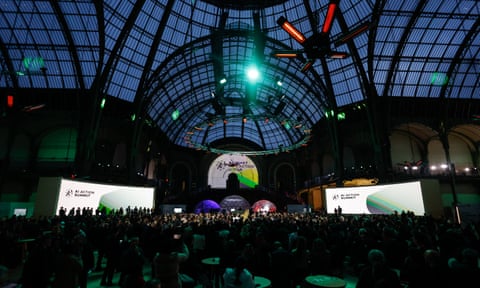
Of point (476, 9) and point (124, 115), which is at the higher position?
point (476, 9)

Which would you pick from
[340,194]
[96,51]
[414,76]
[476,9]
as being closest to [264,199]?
[340,194]

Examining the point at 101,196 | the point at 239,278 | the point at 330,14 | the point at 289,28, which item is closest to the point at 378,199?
the point at 330,14

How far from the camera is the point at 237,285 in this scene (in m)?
4.44

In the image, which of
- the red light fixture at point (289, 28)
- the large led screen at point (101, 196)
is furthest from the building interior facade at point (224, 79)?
the red light fixture at point (289, 28)

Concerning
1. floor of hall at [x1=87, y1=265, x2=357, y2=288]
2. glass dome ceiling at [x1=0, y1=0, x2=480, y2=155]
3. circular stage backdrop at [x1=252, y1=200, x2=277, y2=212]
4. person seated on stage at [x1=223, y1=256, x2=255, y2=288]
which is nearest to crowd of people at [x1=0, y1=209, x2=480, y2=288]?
person seated on stage at [x1=223, y1=256, x2=255, y2=288]

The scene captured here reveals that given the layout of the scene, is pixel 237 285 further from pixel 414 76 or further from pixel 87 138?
pixel 414 76

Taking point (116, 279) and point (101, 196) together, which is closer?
point (116, 279)

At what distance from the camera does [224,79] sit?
26.1 meters

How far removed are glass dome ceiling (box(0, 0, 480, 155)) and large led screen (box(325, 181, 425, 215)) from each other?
8209 mm

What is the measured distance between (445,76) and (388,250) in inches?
1327

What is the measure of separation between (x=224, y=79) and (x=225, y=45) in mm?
12243

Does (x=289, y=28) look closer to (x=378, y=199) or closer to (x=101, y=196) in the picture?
(x=378, y=199)

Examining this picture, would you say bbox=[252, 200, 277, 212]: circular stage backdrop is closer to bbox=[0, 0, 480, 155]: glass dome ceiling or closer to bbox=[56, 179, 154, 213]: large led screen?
bbox=[0, 0, 480, 155]: glass dome ceiling

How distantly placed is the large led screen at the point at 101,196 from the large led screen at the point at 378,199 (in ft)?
71.6
